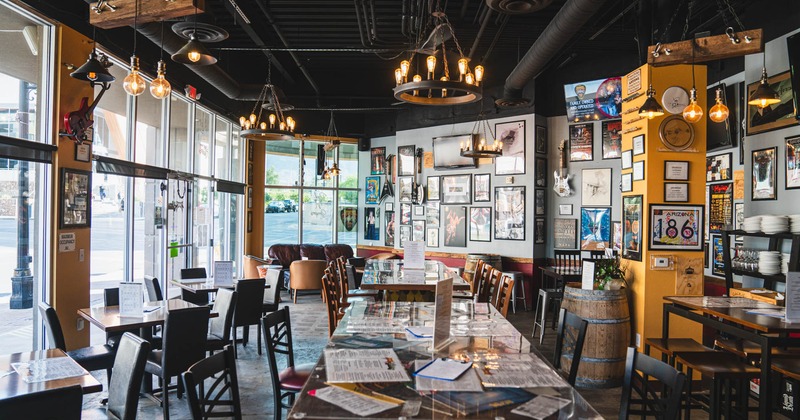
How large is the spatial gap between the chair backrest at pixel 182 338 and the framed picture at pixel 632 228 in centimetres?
429

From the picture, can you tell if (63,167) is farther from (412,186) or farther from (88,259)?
(412,186)

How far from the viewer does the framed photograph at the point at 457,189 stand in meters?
10.9

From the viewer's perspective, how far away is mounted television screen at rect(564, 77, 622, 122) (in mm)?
9141

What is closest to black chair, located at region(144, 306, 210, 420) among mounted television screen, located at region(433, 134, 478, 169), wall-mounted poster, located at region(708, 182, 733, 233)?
wall-mounted poster, located at region(708, 182, 733, 233)

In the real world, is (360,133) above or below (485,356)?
above

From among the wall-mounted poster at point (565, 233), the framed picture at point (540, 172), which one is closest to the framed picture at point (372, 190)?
the framed picture at point (540, 172)

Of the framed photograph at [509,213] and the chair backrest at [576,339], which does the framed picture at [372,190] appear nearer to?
the framed photograph at [509,213]

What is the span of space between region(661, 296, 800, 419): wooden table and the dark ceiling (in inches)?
99.0

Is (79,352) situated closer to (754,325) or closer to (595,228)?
(754,325)

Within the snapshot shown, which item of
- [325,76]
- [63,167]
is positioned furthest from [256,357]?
[325,76]

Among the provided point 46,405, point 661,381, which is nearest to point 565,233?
point 661,381

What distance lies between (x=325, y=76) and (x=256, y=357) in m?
7.94

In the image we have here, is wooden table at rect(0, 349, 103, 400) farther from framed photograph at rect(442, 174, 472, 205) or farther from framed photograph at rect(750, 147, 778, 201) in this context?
framed photograph at rect(442, 174, 472, 205)

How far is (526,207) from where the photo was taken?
9.94 m
